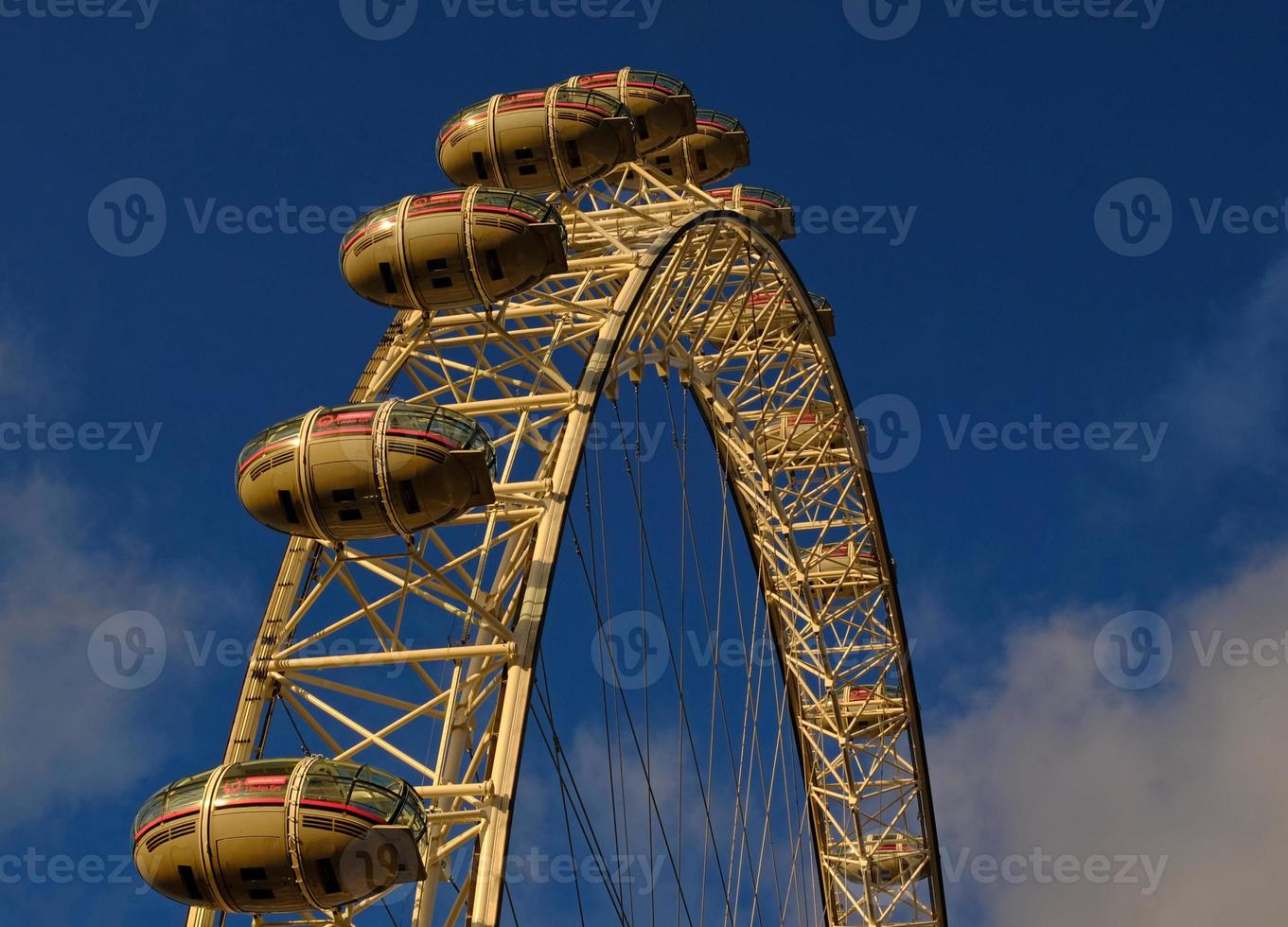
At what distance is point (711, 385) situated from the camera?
44.1 meters

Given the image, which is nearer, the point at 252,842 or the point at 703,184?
the point at 252,842

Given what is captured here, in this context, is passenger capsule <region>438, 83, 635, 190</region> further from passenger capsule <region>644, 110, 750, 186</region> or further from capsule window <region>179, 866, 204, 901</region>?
capsule window <region>179, 866, 204, 901</region>

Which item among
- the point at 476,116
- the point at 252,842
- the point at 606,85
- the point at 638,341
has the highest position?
the point at 606,85

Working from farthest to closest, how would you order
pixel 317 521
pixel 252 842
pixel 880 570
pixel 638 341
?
pixel 880 570, pixel 638 341, pixel 317 521, pixel 252 842

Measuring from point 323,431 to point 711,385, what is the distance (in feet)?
59.9

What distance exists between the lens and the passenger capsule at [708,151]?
4369 cm

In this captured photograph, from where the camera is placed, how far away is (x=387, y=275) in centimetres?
3056

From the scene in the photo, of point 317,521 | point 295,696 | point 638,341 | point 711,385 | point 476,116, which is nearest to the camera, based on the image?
point 317,521

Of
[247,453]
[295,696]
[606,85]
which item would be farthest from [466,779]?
[606,85]

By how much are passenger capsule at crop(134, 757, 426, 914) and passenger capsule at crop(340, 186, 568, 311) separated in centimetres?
886

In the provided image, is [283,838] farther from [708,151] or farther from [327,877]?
[708,151]

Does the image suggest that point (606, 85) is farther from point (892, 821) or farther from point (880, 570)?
point (892, 821)

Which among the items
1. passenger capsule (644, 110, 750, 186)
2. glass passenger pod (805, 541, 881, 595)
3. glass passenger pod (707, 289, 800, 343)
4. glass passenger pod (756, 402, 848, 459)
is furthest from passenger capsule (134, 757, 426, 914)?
glass passenger pod (805, 541, 881, 595)

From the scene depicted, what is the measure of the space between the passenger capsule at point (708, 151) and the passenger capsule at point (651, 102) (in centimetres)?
367
